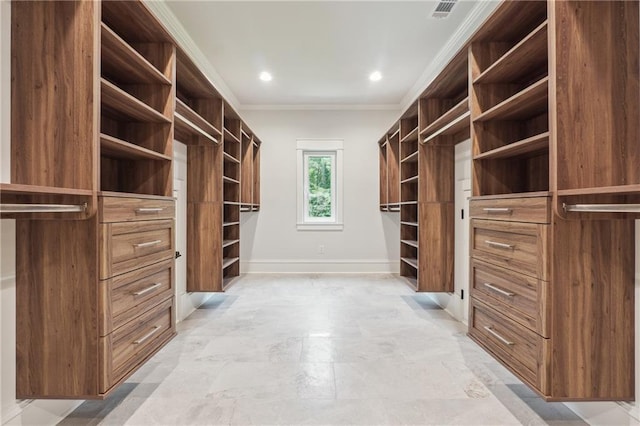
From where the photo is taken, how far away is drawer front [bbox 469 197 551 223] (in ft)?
4.51

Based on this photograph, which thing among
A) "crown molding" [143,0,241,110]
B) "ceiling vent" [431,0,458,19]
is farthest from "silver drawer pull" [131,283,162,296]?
"ceiling vent" [431,0,458,19]

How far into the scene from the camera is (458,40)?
3145 mm

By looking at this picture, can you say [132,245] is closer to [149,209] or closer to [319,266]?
[149,209]

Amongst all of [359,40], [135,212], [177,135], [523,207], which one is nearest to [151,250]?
[135,212]

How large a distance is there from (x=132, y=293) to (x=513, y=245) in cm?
197

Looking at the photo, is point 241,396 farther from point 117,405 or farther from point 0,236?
point 0,236

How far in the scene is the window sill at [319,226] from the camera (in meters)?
5.33

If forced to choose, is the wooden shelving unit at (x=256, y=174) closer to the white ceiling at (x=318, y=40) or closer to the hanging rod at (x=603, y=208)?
the white ceiling at (x=318, y=40)

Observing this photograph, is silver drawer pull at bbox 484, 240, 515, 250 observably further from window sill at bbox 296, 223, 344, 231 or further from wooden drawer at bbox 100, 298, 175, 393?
window sill at bbox 296, 223, 344, 231

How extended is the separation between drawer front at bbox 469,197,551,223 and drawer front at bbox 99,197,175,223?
1.95 metres

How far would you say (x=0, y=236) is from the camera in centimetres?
135

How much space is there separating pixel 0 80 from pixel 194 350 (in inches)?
79.5

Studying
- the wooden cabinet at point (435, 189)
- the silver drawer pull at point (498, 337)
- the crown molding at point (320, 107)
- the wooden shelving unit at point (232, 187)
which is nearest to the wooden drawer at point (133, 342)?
the wooden shelving unit at point (232, 187)

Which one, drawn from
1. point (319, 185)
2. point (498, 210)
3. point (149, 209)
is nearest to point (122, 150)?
point (149, 209)
